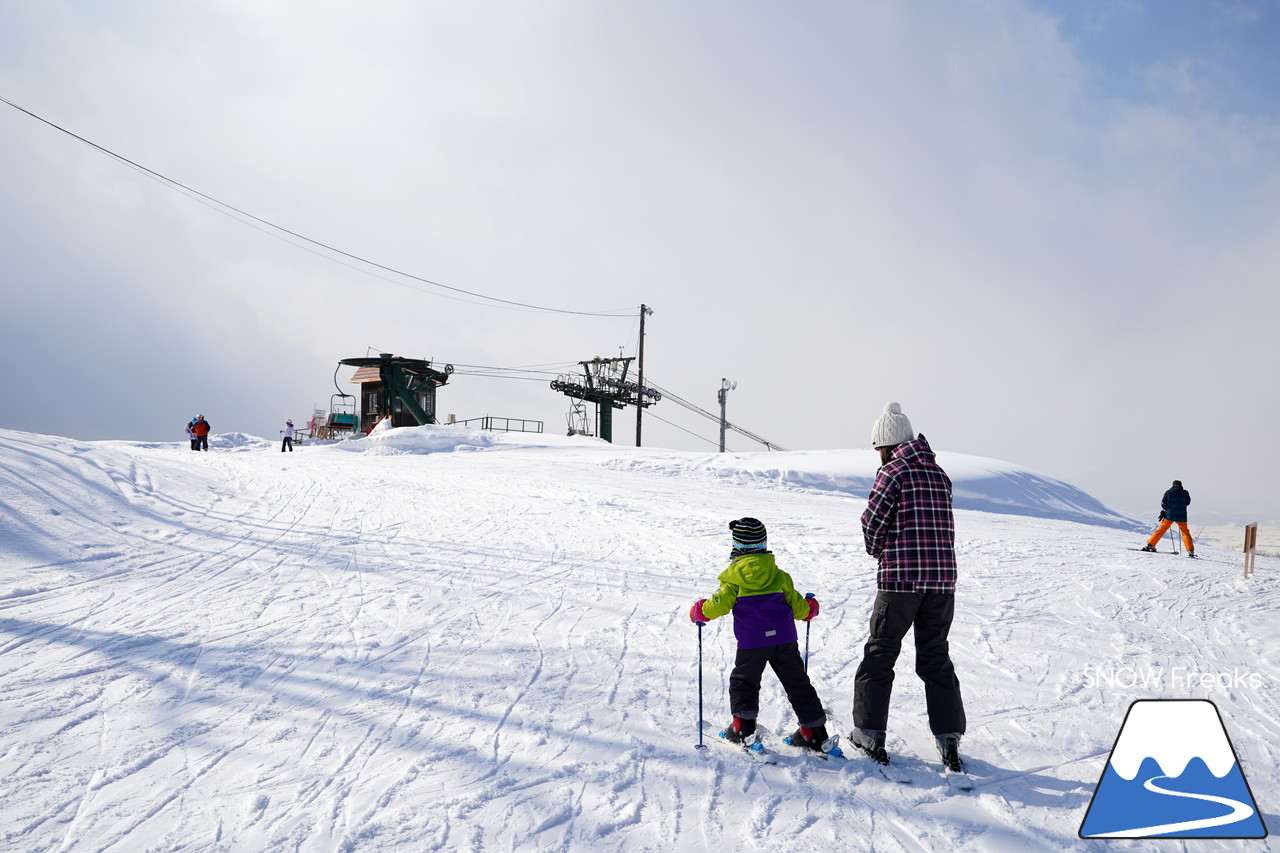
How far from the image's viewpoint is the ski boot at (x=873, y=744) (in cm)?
355

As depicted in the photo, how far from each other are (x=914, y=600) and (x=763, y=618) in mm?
831

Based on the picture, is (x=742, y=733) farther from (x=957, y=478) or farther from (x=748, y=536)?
(x=957, y=478)

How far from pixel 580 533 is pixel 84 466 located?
9314mm

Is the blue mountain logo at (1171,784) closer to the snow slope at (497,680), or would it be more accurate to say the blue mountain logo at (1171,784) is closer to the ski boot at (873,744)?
the snow slope at (497,680)

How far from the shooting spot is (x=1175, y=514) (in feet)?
39.8

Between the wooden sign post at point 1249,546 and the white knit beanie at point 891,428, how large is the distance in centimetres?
1065

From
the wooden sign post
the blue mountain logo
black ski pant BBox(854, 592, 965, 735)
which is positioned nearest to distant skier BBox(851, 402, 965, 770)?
black ski pant BBox(854, 592, 965, 735)

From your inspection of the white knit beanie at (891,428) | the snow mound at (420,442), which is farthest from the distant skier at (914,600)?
the snow mound at (420,442)

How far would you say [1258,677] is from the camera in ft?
17.6

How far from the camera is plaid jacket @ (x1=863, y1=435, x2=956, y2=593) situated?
352 centimetres

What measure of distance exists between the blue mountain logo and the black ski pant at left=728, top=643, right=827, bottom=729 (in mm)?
1303

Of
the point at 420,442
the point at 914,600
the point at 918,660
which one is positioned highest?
the point at 420,442

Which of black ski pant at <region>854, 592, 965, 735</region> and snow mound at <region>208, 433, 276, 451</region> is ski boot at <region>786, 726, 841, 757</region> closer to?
black ski pant at <region>854, 592, 965, 735</region>

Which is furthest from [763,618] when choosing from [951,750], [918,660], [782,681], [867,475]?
[867,475]
